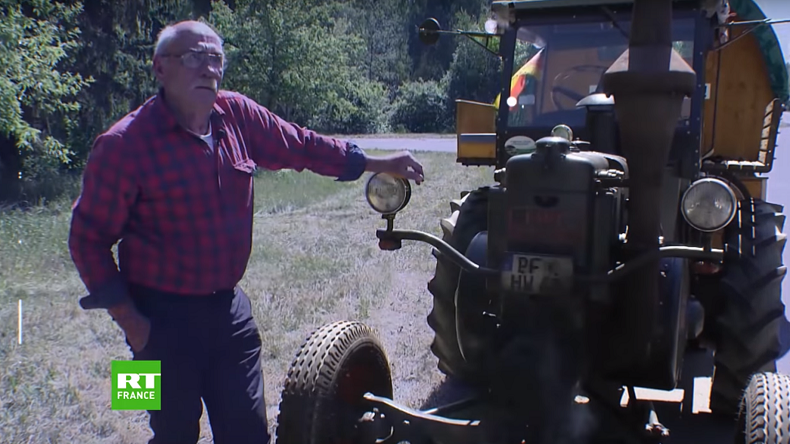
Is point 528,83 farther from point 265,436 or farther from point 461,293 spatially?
point 265,436

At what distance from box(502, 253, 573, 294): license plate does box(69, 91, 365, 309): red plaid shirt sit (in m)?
0.98

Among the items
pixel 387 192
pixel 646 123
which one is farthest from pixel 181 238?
pixel 646 123

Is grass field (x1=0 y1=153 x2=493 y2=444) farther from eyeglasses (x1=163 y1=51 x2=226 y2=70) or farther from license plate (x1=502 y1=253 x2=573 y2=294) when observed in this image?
eyeglasses (x1=163 y1=51 x2=226 y2=70)

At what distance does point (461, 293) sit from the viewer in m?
3.45

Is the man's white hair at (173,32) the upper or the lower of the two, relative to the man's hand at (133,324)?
upper

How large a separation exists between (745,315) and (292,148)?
258cm

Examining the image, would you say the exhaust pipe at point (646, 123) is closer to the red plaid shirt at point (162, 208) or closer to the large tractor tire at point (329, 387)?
the large tractor tire at point (329, 387)

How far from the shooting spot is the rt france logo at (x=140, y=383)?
257 cm

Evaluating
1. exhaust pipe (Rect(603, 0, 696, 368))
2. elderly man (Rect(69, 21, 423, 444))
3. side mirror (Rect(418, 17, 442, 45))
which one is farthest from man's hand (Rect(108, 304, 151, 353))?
side mirror (Rect(418, 17, 442, 45))

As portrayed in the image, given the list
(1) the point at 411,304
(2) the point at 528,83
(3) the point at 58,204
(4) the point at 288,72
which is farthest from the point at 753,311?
(4) the point at 288,72

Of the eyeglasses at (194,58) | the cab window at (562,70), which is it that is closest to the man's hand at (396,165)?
the eyeglasses at (194,58)

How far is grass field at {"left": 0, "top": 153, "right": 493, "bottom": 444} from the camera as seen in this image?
416 centimetres

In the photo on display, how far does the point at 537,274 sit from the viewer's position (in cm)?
282

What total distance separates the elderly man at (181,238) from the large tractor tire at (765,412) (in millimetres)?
1757
